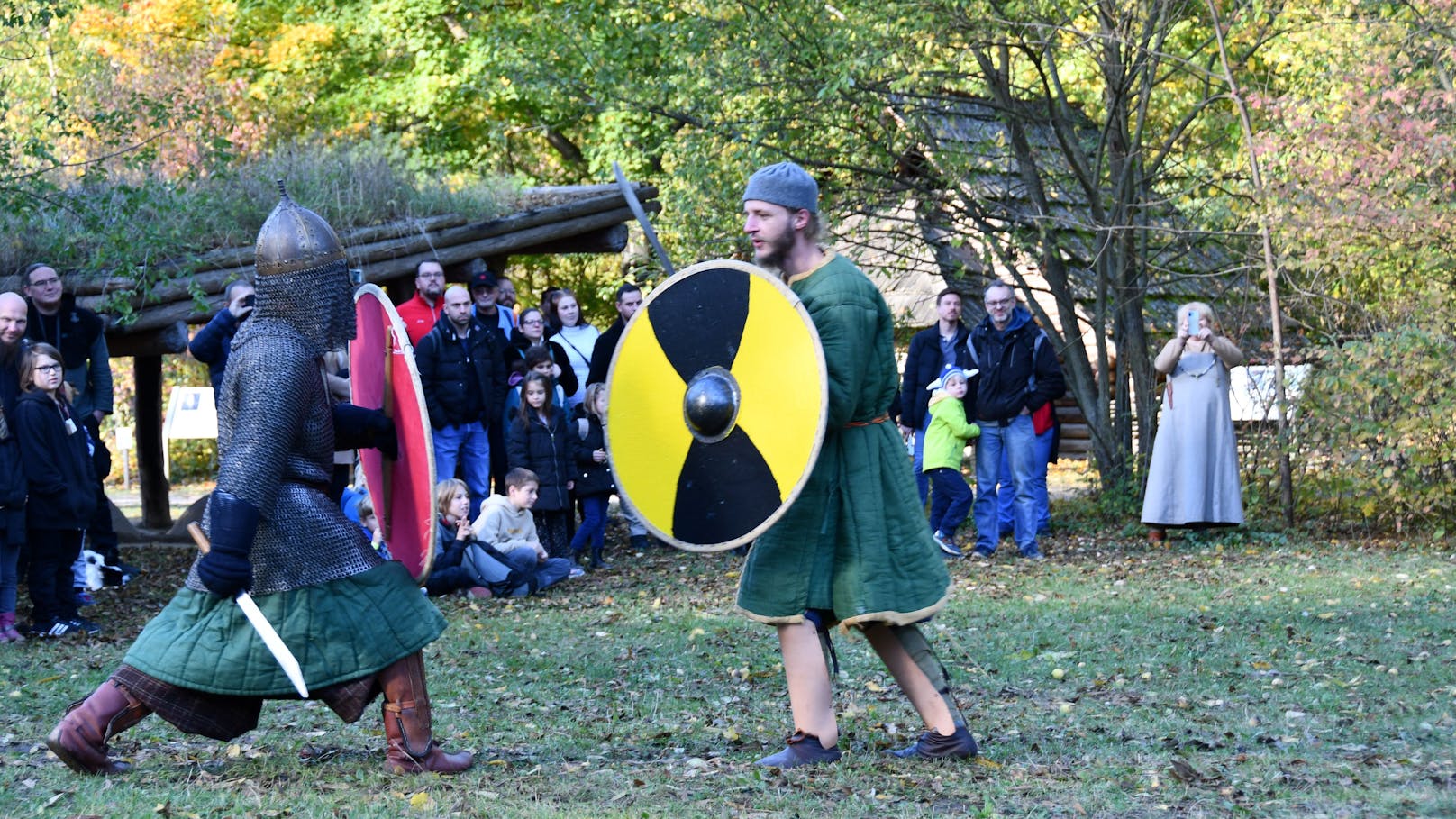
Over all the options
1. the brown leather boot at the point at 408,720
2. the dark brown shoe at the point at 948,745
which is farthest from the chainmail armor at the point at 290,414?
the dark brown shoe at the point at 948,745

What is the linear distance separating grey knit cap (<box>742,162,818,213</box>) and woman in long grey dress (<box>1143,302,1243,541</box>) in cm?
708

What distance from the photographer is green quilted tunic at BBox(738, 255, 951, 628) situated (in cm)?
448

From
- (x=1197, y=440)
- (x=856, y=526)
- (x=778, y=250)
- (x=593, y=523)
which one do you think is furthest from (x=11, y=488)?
(x=1197, y=440)

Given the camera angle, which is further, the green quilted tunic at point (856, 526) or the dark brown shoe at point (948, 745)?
the dark brown shoe at point (948, 745)

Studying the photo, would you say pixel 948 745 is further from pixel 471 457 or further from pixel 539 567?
pixel 471 457

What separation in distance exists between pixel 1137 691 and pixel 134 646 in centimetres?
343

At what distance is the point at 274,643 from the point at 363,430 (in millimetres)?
655

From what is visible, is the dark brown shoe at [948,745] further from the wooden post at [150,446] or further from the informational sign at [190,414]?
the informational sign at [190,414]

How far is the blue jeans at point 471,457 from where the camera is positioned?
10289 millimetres

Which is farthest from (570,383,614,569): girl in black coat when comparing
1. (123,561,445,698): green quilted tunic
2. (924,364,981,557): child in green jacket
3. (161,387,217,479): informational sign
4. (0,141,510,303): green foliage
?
(161,387,217,479): informational sign

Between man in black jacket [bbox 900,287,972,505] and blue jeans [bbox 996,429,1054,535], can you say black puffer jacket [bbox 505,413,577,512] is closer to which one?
man in black jacket [bbox 900,287,972,505]

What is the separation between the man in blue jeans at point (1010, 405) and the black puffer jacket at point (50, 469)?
218 inches

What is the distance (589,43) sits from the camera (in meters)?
13.3

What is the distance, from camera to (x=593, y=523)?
10.6m
